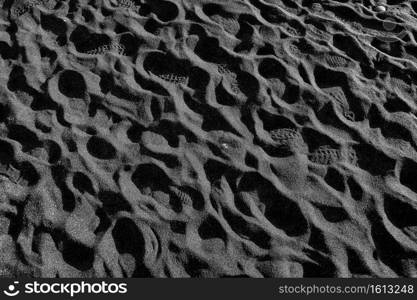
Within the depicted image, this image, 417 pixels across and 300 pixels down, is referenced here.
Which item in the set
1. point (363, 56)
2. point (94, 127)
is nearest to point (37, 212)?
point (94, 127)

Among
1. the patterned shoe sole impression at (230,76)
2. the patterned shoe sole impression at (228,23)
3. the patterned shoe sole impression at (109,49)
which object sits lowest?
the patterned shoe sole impression at (109,49)

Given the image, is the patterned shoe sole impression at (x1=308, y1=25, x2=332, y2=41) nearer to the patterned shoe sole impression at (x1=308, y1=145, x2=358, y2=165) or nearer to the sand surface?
the sand surface

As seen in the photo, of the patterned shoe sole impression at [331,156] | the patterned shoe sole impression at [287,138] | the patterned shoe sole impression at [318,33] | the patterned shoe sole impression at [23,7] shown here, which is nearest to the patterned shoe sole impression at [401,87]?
the patterned shoe sole impression at [318,33]

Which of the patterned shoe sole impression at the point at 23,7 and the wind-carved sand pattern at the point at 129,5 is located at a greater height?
the wind-carved sand pattern at the point at 129,5

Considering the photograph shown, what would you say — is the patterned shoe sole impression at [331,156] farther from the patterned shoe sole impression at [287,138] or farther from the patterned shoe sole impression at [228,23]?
the patterned shoe sole impression at [228,23]

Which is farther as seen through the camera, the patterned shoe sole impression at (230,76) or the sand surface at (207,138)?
the patterned shoe sole impression at (230,76)

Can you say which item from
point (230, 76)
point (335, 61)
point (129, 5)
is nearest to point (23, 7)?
point (129, 5)

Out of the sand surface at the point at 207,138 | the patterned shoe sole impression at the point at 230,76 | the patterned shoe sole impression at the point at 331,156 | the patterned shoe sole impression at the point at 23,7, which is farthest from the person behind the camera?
the patterned shoe sole impression at the point at 23,7
